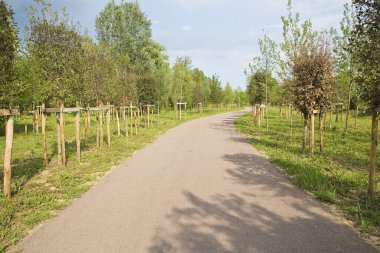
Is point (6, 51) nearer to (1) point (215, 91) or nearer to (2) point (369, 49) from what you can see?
(2) point (369, 49)

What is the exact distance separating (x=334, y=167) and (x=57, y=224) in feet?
29.5

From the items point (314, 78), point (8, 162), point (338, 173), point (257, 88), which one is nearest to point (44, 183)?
point (8, 162)

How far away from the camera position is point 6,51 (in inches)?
277

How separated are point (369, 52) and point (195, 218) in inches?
212

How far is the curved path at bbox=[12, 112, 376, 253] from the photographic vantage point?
14.7 feet

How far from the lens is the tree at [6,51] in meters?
6.89

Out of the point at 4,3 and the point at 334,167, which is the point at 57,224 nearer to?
the point at 4,3

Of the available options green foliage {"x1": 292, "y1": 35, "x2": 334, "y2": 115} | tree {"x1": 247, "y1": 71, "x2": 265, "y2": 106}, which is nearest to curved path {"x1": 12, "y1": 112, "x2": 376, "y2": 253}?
green foliage {"x1": 292, "y1": 35, "x2": 334, "y2": 115}

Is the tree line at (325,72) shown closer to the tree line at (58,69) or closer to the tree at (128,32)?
the tree line at (58,69)

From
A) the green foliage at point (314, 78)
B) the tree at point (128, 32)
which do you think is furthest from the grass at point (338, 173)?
the tree at point (128, 32)

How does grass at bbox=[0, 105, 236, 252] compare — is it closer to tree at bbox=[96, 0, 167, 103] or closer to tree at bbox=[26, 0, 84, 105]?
tree at bbox=[26, 0, 84, 105]

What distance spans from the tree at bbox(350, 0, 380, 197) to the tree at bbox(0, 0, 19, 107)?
8571 mm

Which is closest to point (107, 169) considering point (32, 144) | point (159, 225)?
point (159, 225)

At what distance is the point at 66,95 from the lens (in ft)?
34.7
